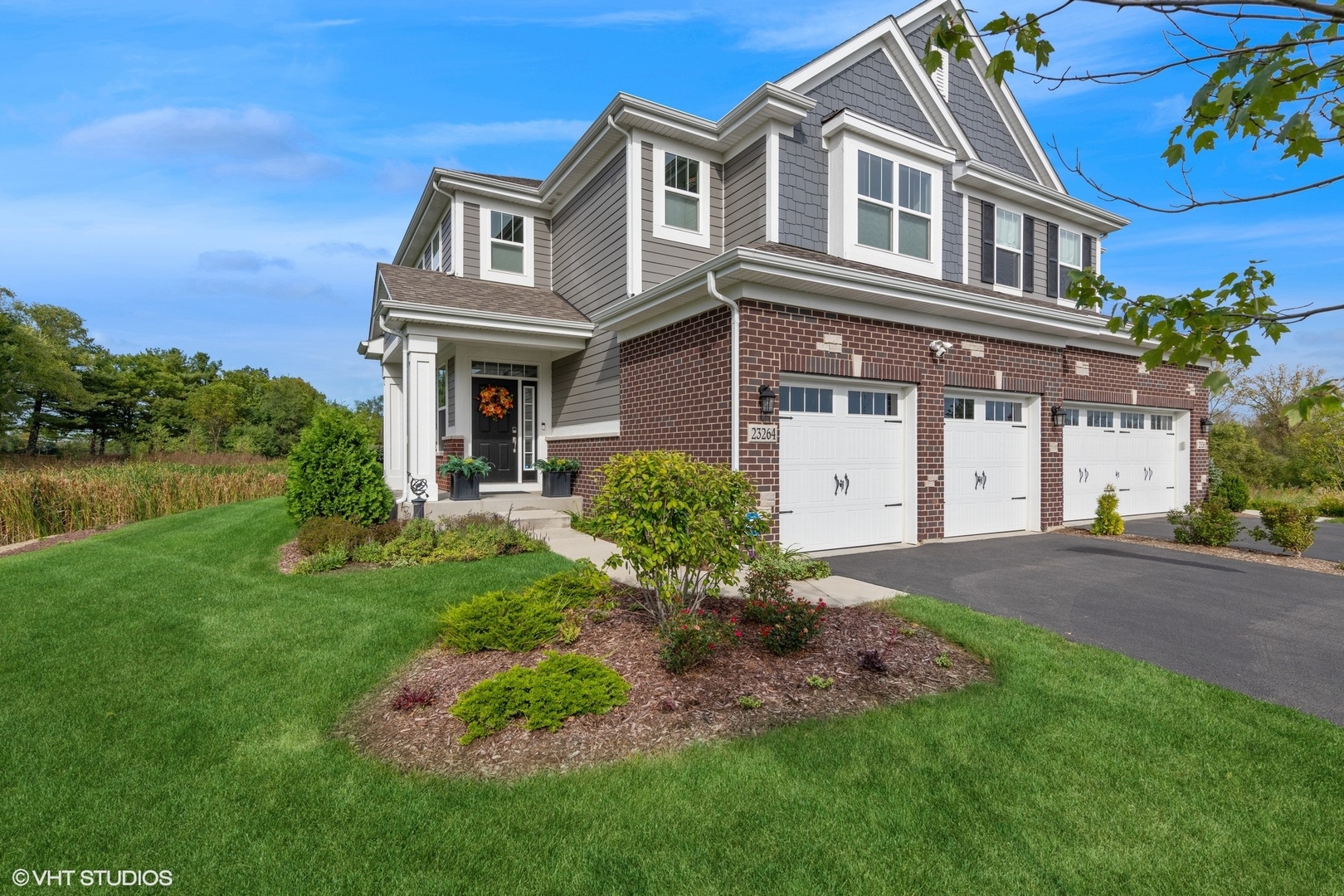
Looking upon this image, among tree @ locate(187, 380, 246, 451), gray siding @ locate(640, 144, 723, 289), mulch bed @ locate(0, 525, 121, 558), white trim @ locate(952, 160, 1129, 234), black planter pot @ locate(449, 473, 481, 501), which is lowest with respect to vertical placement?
mulch bed @ locate(0, 525, 121, 558)

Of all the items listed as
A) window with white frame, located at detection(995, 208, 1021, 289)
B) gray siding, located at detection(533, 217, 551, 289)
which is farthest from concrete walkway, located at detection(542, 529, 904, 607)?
window with white frame, located at detection(995, 208, 1021, 289)

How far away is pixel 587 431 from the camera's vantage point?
11.5 meters

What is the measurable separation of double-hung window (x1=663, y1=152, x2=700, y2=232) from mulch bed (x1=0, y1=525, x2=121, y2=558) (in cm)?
1188

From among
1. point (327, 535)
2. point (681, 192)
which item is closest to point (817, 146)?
point (681, 192)

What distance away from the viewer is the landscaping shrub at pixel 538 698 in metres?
3.57

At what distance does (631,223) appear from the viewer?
10109 millimetres

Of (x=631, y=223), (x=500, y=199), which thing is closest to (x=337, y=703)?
(x=631, y=223)

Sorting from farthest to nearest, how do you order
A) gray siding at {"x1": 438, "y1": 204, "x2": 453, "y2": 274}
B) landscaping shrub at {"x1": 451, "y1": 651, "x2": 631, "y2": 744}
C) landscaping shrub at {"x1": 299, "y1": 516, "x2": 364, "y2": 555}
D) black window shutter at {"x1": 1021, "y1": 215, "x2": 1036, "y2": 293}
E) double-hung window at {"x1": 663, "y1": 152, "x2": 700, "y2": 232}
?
gray siding at {"x1": 438, "y1": 204, "x2": 453, "y2": 274} → black window shutter at {"x1": 1021, "y1": 215, "x2": 1036, "y2": 293} → double-hung window at {"x1": 663, "y1": 152, "x2": 700, "y2": 232} → landscaping shrub at {"x1": 299, "y1": 516, "x2": 364, "y2": 555} → landscaping shrub at {"x1": 451, "y1": 651, "x2": 631, "y2": 744}

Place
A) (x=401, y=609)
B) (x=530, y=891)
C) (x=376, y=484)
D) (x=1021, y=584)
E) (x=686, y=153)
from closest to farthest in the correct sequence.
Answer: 1. (x=530, y=891)
2. (x=401, y=609)
3. (x=1021, y=584)
4. (x=376, y=484)
5. (x=686, y=153)

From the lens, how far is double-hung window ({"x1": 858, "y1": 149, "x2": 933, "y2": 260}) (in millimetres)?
10328

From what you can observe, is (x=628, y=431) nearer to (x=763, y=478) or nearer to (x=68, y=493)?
(x=763, y=478)

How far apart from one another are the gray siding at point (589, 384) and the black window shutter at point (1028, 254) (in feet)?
28.6

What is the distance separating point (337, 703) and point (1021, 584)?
686 centimetres

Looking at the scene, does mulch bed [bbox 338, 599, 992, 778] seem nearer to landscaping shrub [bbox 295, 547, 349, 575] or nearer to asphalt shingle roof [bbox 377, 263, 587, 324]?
landscaping shrub [bbox 295, 547, 349, 575]
